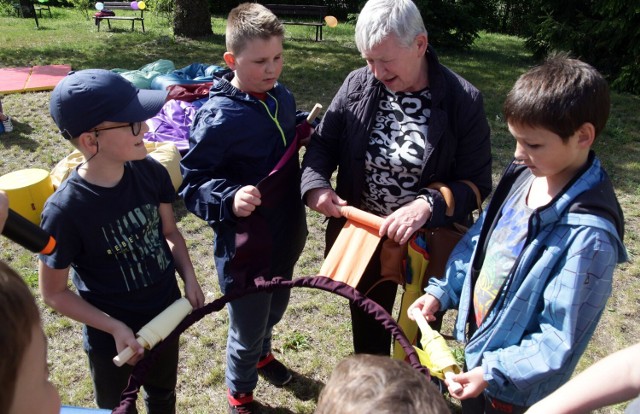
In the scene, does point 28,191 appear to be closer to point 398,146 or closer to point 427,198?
point 398,146

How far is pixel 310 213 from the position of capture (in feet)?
16.8

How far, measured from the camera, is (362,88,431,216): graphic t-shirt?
2.24 metres

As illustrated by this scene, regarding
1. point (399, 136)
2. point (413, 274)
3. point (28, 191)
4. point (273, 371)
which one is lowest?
point (273, 371)

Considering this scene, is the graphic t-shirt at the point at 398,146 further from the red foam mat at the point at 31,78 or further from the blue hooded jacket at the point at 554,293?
the red foam mat at the point at 31,78

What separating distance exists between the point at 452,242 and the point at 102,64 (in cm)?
1001

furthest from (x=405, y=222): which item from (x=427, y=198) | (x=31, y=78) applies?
(x=31, y=78)

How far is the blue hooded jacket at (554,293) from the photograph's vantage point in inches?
59.3

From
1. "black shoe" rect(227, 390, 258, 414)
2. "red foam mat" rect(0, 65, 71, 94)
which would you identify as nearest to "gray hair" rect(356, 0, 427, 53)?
"black shoe" rect(227, 390, 258, 414)

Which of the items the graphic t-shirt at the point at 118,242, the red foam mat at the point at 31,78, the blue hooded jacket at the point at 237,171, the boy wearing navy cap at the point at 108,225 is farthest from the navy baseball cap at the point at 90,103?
the red foam mat at the point at 31,78

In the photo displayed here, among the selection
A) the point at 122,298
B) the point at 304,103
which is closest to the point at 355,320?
the point at 122,298

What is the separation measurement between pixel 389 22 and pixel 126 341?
1.57 meters

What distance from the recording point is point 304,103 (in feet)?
26.3

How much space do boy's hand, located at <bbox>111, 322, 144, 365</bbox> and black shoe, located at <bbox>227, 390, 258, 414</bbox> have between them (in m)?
0.98

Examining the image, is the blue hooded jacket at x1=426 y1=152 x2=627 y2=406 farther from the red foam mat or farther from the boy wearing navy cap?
the red foam mat
